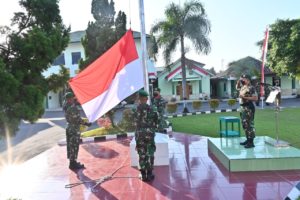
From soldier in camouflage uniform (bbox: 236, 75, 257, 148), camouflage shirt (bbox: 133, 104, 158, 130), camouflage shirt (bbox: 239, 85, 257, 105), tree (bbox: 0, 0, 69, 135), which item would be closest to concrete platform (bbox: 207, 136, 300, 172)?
soldier in camouflage uniform (bbox: 236, 75, 257, 148)

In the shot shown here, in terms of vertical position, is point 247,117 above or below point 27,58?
below

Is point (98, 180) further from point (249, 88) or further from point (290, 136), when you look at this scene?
point (290, 136)

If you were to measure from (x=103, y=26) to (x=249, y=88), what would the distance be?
347 inches

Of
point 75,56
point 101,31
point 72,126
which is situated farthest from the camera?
point 75,56

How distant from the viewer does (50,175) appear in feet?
23.0

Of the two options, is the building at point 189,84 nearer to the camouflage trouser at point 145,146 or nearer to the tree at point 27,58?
the camouflage trouser at point 145,146

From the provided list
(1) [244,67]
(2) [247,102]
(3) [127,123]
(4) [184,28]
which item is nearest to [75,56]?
(4) [184,28]

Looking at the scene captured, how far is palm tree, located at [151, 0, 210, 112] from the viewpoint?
22094 millimetres

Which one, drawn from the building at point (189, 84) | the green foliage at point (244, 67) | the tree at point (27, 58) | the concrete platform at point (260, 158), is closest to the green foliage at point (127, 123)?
the concrete platform at point (260, 158)

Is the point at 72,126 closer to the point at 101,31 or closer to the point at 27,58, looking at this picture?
the point at 27,58

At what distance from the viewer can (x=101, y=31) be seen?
44.1ft

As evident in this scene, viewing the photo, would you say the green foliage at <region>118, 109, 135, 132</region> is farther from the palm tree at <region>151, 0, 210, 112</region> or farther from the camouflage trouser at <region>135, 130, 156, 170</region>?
the palm tree at <region>151, 0, 210, 112</region>

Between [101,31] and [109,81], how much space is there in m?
7.97

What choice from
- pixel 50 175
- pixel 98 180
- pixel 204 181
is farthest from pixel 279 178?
pixel 50 175
